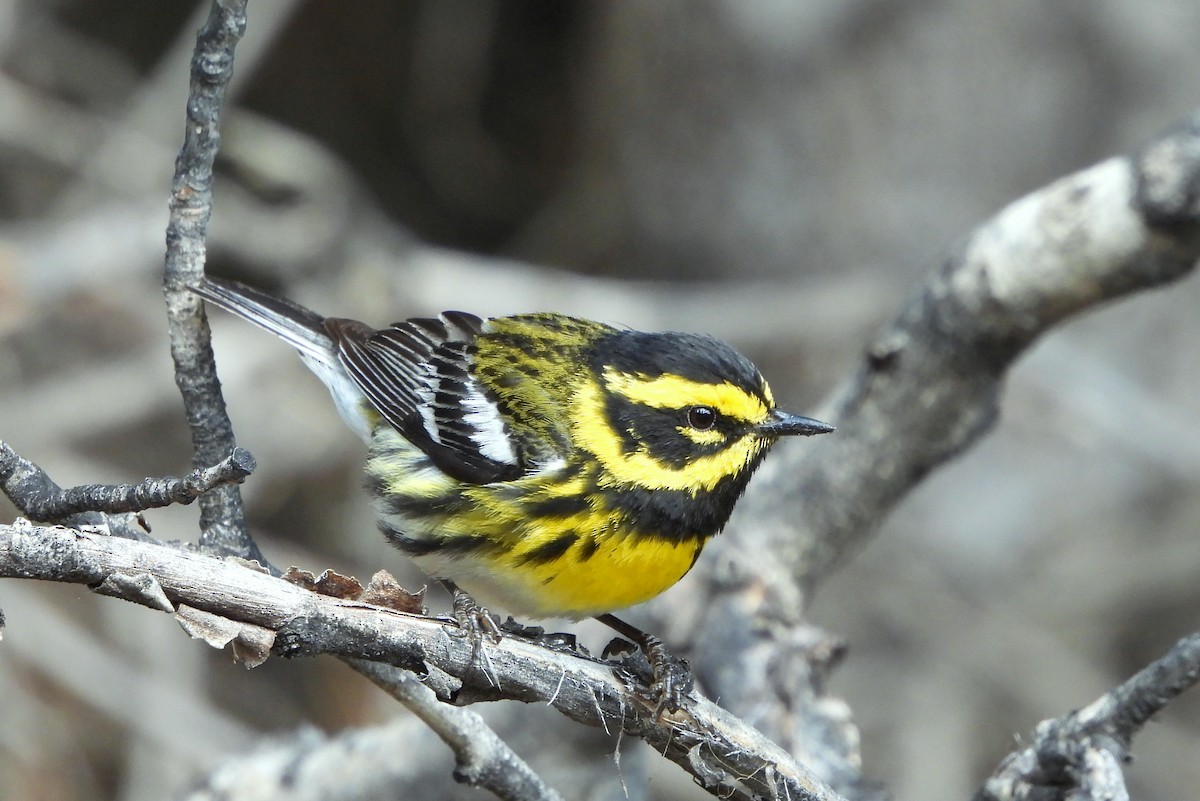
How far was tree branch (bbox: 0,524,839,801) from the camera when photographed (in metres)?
1.75

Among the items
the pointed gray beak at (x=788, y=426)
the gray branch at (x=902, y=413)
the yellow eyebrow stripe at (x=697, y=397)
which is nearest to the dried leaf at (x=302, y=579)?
the yellow eyebrow stripe at (x=697, y=397)

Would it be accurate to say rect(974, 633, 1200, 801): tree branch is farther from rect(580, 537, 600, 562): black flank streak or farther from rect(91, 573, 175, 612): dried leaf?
rect(91, 573, 175, 612): dried leaf

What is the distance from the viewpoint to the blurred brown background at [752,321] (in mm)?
4992

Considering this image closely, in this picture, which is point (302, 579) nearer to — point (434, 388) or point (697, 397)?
point (697, 397)

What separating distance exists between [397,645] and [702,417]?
986 mm

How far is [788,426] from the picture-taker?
275 centimetres

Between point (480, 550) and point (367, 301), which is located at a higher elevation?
point (367, 301)

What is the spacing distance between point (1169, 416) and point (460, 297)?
2.91 m

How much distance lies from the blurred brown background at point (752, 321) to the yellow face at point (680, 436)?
225 cm

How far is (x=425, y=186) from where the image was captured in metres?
6.86

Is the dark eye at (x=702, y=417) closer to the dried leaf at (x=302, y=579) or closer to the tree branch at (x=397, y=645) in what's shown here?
the tree branch at (x=397, y=645)

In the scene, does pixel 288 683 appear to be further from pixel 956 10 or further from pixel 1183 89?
pixel 1183 89

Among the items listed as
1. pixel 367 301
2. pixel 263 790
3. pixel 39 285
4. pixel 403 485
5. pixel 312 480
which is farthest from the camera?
pixel 312 480

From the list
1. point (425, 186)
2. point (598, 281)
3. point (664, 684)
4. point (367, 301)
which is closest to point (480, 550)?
point (664, 684)
